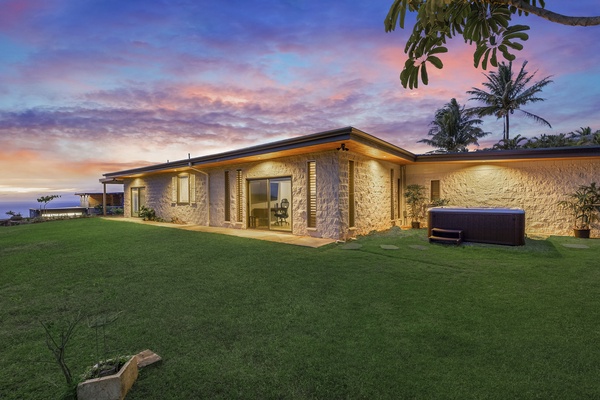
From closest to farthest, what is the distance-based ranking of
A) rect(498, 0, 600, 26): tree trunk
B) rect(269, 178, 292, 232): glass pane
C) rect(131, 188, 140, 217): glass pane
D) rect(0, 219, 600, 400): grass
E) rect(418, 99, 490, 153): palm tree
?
rect(498, 0, 600, 26): tree trunk → rect(0, 219, 600, 400): grass → rect(269, 178, 292, 232): glass pane → rect(131, 188, 140, 217): glass pane → rect(418, 99, 490, 153): palm tree

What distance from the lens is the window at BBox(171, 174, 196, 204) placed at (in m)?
12.9

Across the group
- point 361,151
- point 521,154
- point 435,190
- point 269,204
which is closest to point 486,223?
point 521,154

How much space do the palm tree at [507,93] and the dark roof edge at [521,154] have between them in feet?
57.6

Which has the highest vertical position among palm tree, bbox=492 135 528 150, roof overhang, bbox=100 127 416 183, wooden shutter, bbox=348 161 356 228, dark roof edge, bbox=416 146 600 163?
palm tree, bbox=492 135 528 150

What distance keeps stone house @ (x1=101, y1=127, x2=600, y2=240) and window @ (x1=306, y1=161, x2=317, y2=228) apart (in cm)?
3

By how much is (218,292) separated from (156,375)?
179 cm

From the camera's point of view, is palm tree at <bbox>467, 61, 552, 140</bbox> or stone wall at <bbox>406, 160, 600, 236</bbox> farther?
palm tree at <bbox>467, 61, 552, 140</bbox>

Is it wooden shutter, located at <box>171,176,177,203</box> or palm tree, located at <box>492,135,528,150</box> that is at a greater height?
palm tree, located at <box>492,135,528,150</box>

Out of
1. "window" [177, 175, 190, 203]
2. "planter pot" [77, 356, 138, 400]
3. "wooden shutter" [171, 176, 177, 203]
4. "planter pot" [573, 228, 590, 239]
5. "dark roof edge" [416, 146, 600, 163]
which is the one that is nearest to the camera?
"planter pot" [77, 356, 138, 400]

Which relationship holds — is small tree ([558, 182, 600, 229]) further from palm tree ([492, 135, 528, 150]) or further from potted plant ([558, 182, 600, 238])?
palm tree ([492, 135, 528, 150])

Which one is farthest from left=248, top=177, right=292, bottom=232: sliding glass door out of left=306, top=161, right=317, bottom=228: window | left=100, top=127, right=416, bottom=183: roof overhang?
left=306, top=161, right=317, bottom=228: window

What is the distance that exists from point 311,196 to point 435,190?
18.8 ft

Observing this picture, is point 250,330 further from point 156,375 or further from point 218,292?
point 218,292

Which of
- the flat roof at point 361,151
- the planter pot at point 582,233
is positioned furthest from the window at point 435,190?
the planter pot at point 582,233
